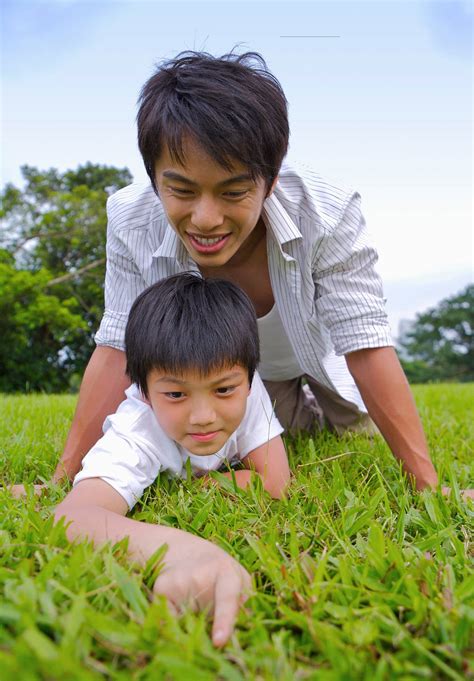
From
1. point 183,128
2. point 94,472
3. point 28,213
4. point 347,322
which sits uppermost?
point 28,213

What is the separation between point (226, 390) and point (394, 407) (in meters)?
0.61

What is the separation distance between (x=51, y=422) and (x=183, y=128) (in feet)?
6.22

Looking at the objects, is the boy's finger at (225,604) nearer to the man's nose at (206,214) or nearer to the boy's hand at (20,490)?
the boy's hand at (20,490)

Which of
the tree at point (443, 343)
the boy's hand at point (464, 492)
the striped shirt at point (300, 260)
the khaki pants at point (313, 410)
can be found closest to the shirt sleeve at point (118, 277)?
the striped shirt at point (300, 260)

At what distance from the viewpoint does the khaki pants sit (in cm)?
307

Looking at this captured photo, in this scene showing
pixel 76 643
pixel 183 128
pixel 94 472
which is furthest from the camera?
pixel 183 128

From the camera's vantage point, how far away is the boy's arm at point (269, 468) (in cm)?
197

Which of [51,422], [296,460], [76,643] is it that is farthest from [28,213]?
[76,643]

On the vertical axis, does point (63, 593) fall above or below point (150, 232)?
below

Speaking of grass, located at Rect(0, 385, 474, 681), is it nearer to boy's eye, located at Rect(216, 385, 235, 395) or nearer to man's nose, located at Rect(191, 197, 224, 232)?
boy's eye, located at Rect(216, 385, 235, 395)

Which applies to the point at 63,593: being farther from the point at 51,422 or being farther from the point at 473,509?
the point at 51,422

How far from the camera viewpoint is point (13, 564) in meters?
1.39

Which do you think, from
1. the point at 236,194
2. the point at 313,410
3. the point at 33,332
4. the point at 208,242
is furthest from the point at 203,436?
the point at 33,332

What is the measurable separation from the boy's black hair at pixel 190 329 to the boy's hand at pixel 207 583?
579 millimetres
